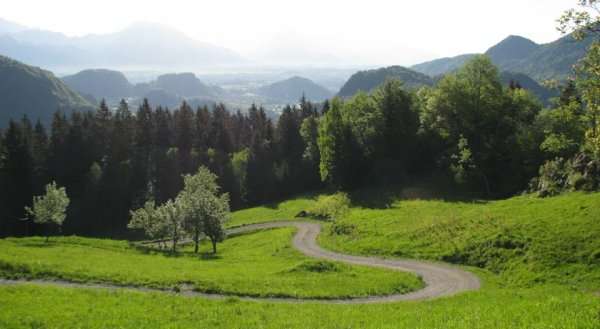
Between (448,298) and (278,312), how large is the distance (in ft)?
37.7

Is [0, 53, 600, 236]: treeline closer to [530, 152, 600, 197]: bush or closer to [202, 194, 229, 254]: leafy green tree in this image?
[530, 152, 600, 197]: bush

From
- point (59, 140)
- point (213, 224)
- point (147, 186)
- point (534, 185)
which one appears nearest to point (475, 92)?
point (534, 185)

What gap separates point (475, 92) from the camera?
8406cm

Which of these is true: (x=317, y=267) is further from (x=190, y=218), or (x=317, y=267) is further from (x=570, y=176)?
(x=570, y=176)

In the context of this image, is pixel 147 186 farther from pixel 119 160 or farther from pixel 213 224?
pixel 213 224

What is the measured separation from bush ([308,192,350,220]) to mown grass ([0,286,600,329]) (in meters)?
45.6

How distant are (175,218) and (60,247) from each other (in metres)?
15.8

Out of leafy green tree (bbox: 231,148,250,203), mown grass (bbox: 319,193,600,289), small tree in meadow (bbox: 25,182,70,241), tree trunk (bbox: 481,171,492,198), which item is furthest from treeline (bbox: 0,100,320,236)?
mown grass (bbox: 319,193,600,289)

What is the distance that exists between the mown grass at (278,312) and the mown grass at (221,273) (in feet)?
14.2

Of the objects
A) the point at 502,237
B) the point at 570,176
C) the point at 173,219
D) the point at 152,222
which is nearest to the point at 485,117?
the point at 570,176

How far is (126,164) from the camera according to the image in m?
118

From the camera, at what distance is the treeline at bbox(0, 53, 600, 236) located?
77.5 meters

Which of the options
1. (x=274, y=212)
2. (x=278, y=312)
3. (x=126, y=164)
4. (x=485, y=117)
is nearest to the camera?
(x=278, y=312)

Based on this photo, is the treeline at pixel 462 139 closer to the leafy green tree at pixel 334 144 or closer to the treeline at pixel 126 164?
the leafy green tree at pixel 334 144
